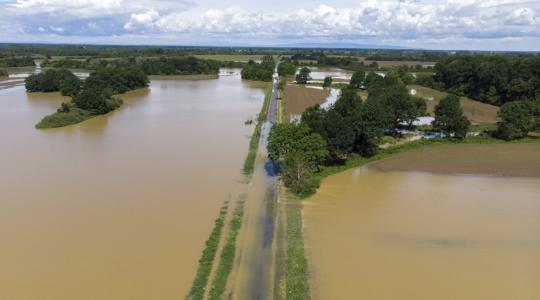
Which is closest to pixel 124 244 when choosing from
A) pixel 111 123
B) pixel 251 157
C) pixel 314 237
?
pixel 314 237

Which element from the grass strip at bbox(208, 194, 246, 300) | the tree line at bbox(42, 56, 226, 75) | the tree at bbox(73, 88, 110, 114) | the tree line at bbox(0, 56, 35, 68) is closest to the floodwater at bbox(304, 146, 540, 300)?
the grass strip at bbox(208, 194, 246, 300)

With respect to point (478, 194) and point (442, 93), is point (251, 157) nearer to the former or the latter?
point (478, 194)

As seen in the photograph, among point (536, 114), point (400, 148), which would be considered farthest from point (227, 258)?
point (536, 114)

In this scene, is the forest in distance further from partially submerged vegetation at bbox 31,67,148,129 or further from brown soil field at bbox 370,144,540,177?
brown soil field at bbox 370,144,540,177

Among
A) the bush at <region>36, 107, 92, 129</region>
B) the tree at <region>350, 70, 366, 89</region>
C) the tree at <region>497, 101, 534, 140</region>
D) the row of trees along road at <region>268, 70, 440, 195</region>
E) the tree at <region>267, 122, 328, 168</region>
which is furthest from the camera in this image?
the tree at <region>350, 70, 366, 89</region>

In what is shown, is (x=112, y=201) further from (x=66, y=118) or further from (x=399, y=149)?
(x=66, y=118)

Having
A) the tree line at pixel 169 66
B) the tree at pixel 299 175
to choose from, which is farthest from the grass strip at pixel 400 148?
the tree line at pixel 169 66
